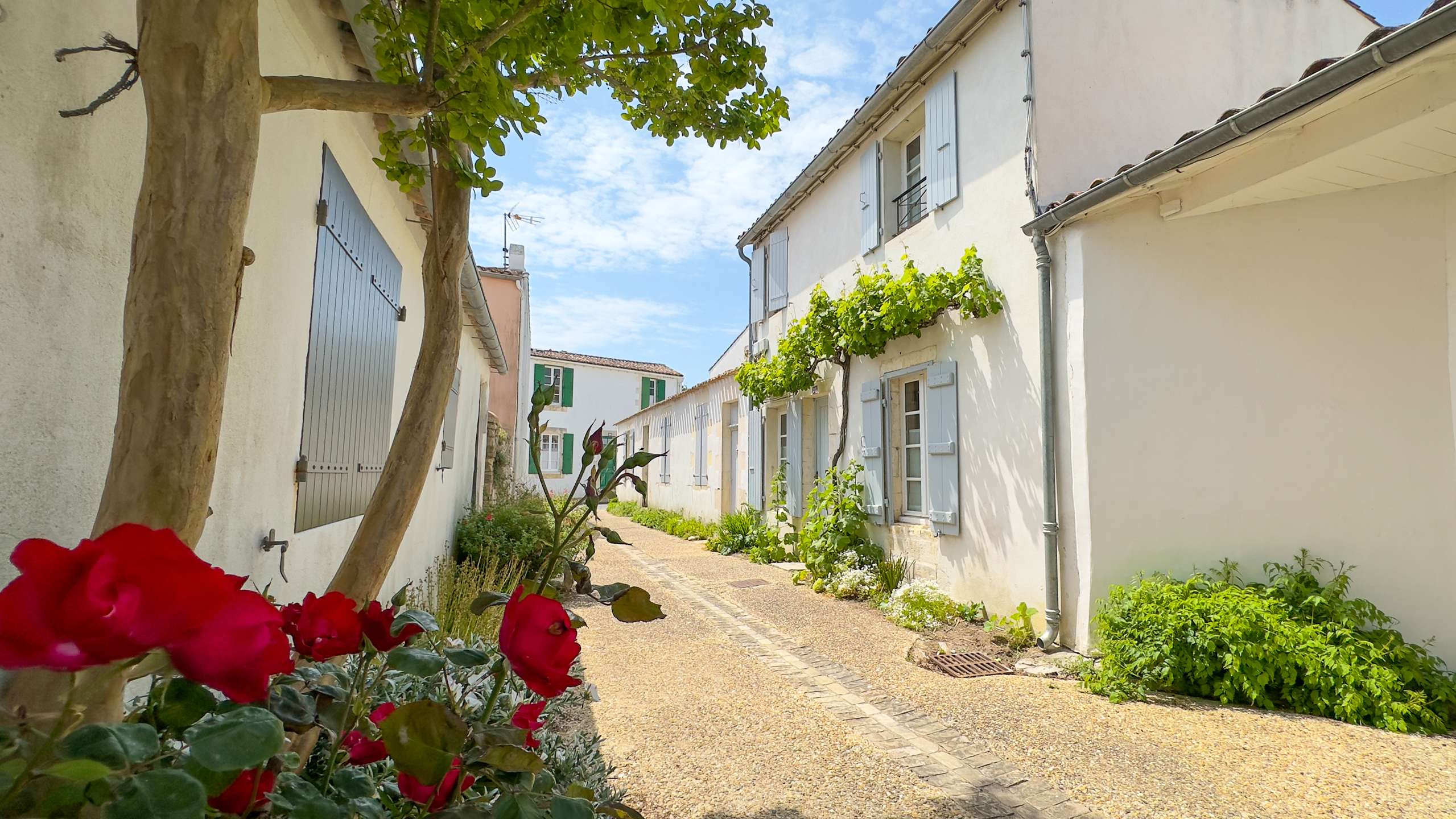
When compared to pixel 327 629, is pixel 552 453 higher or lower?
higher

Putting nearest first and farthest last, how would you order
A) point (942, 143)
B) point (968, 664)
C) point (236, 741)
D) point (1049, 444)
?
point (236, 741), point (968, 664), point (1049, 444), point (942, 143)

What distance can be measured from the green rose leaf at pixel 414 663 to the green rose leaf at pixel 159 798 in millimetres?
296

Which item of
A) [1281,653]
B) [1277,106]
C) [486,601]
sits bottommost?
[1281,653]

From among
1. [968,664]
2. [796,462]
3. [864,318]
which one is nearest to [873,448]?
[864,318]

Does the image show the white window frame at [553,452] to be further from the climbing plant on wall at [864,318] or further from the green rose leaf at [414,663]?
the green rose leaf at [414,663]

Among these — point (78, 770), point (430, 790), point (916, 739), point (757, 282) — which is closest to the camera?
point (78, 770)

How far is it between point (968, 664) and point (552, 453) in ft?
62.9

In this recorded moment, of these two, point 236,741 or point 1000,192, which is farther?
point 1000,192

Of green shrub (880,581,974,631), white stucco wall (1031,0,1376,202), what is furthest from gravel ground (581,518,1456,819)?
white stucco wall (1031,0,1376,202)

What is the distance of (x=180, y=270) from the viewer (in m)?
1.00

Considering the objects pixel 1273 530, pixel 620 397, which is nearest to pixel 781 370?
pixel 1273 530

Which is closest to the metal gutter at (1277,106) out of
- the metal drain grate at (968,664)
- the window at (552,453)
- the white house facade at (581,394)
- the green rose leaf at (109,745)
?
the metal drain grate at (968,664)

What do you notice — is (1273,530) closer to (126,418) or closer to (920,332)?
(920,332)

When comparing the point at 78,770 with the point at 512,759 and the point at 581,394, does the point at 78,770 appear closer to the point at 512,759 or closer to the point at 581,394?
the point at 512,759
